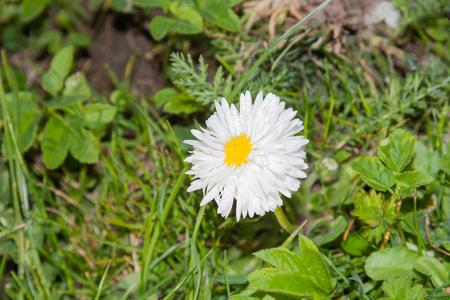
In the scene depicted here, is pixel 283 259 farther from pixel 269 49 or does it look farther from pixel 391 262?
pixel 269 49

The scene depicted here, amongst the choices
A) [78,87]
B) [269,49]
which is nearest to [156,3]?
[78,87]

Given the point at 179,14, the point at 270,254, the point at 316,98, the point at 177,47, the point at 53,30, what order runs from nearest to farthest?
the point at 270,254 < the point at 316,98 < the point at 179,14 < the point at 177,47 < the point at 53,30

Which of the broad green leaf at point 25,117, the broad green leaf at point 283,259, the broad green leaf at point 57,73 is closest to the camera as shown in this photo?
the broad green leaf at point 283,259

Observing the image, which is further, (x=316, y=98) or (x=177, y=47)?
(x=177, y=47)

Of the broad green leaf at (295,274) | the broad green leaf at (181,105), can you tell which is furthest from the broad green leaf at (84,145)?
the broad green leaf at (295,274)

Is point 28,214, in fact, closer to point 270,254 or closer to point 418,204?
point 270,254

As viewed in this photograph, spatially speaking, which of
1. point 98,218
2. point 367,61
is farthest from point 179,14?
point 98,218

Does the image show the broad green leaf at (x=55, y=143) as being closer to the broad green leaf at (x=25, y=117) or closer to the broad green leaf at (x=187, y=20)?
the broad green leaf at (x=25, y=117)
